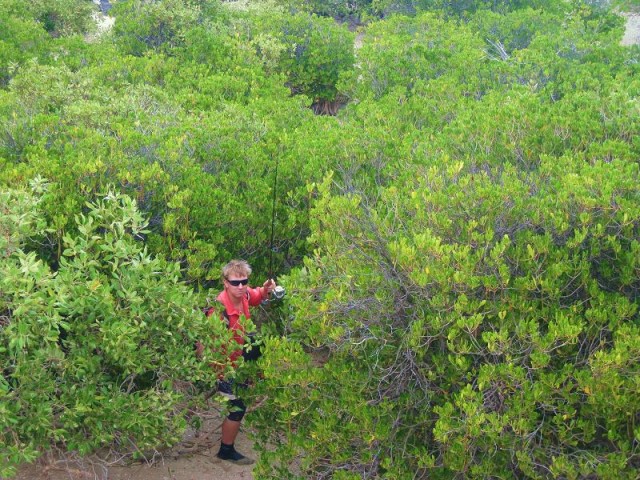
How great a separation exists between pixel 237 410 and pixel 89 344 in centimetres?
165

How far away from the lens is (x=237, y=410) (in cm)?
713

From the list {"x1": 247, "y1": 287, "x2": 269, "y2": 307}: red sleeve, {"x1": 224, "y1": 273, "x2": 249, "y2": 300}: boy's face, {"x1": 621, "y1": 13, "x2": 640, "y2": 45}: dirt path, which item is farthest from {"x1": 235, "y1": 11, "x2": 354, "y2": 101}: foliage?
{"x1": 621, "y1": 13, "x2": 640, "y2": 45}: dirt path

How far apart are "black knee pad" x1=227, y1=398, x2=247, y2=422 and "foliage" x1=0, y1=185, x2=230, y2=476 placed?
0.72m

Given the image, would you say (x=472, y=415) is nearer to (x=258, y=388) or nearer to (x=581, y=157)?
(x=258, y=388)

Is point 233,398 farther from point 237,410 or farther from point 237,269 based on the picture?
point 237,269

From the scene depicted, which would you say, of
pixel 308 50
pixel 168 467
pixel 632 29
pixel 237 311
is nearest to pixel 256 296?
pixel 237 311

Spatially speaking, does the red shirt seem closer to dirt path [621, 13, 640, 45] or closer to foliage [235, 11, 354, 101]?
foliage [235, 11, 354, 101]

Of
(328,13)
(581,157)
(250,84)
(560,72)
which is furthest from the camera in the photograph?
(328,13)

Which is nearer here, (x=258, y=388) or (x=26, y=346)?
(x=26, y=346)

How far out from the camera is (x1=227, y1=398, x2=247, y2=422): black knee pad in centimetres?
714

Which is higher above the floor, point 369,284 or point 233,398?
point 369,284

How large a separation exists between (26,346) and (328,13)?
25.0m

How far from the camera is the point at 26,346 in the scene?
5723 mm

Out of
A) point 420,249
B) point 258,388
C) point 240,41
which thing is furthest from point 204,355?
point 240,41
